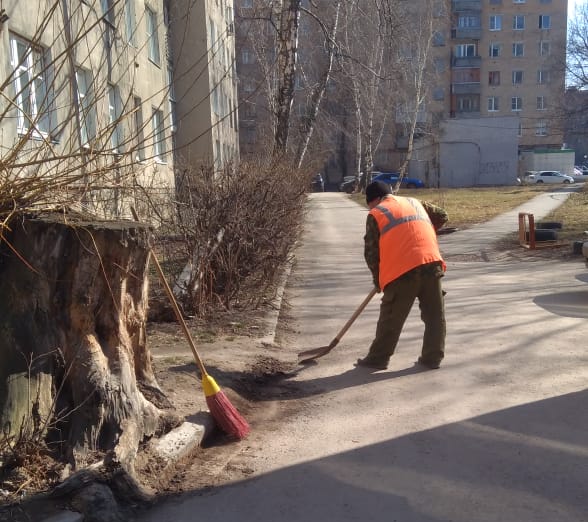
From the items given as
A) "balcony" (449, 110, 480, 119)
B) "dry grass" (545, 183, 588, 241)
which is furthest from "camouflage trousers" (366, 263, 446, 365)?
"balcony" (449, 110, 480, 119)

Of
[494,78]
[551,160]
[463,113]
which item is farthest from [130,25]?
[494,78]

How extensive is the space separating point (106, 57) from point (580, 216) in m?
17.8

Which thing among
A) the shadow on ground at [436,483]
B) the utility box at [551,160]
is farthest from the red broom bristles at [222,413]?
the utility box at [551,160]

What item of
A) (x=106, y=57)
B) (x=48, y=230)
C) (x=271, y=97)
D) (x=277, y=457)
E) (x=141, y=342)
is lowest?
(x=277, y=457)

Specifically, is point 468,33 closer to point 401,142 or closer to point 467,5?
point 467,5

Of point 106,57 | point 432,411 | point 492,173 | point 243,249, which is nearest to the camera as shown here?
point 106,57

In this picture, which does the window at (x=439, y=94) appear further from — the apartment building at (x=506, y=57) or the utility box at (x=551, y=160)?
the utility box at (x=551, y=160)

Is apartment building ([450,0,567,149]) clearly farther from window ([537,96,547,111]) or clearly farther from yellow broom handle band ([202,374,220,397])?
yellow broom handle band ([202,374,220,397])

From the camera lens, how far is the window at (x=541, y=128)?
194ft

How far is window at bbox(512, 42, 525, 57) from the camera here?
5856 centimetres

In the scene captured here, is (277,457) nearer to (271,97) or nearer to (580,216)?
(271,97)

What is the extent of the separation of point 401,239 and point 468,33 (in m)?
59.8

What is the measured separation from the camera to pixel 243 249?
7.14 metres

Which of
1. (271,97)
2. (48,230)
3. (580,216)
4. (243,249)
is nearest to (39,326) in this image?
(48,230)
